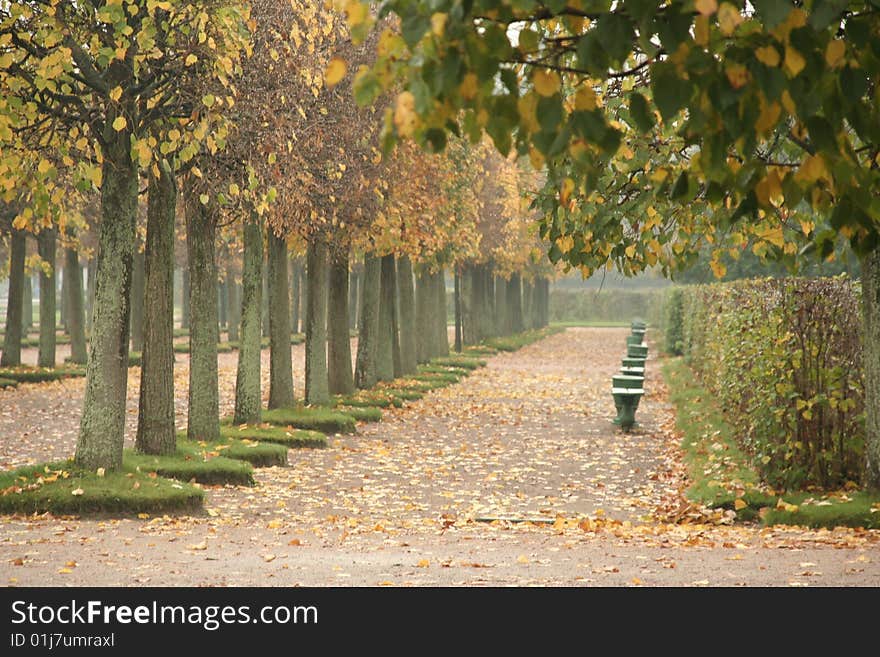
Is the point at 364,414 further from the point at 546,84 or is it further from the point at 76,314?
the point at 546,84

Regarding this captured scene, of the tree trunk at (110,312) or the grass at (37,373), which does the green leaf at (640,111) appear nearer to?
the tree trunk at (110,312)

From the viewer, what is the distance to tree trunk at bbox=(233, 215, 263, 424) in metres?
17.6

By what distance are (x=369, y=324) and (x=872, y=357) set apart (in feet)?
46.7

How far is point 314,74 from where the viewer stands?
51.2 feet

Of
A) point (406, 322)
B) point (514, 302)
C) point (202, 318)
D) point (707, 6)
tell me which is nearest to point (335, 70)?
point (707, 6)

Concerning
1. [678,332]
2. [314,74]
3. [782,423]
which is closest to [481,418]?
→ [314,74]

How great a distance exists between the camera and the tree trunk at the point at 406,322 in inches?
1142

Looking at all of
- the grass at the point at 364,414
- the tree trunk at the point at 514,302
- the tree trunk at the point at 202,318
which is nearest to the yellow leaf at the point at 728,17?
the tree trunk at the point at 202,318

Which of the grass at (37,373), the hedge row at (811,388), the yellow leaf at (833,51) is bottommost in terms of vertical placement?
the grass at (37,373)

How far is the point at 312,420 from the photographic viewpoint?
18.6 m

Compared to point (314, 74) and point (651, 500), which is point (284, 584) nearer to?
point (651, 500)

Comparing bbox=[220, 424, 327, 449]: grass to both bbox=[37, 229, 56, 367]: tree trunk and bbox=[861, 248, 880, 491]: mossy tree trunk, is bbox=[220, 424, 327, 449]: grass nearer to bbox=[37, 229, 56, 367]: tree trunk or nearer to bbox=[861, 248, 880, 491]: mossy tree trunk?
bbox=[861, 248, 880, 491]: mossy tree trunk

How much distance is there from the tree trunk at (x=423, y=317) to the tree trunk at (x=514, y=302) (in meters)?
21.5

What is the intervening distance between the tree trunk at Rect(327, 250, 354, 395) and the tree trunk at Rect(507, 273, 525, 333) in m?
33.0
